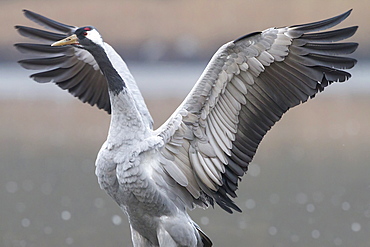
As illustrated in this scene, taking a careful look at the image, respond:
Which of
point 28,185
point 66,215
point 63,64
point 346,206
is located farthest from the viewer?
point 28,185

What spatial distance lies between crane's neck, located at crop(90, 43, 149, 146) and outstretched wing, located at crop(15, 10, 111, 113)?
1069 millimetres

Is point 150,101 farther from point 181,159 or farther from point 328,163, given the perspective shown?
point 181,159

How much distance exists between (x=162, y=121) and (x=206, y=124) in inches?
288

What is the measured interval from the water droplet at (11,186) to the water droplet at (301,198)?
11.5ft

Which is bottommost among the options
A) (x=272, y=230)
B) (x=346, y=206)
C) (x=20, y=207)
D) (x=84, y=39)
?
(x=20, y=207)

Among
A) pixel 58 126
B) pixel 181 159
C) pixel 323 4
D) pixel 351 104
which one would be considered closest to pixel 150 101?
pixel 58 126

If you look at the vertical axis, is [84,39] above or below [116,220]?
above

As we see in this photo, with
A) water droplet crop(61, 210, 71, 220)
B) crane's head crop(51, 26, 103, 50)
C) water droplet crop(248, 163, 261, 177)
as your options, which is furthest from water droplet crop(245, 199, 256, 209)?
crane's head crop(51, 26, 103, 50)

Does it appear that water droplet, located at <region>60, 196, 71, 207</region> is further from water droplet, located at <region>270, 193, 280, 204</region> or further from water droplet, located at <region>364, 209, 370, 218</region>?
water droplet, located at <region>364, 209, 370, 218</region>

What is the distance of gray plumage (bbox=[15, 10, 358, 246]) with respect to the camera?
5617 mm

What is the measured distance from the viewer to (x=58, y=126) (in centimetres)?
1515

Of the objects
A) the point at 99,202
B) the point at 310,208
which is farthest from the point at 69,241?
the point at 310,208

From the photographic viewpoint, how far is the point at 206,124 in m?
5.84

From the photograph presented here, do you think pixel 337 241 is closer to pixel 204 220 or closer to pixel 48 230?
pixel 204 220
